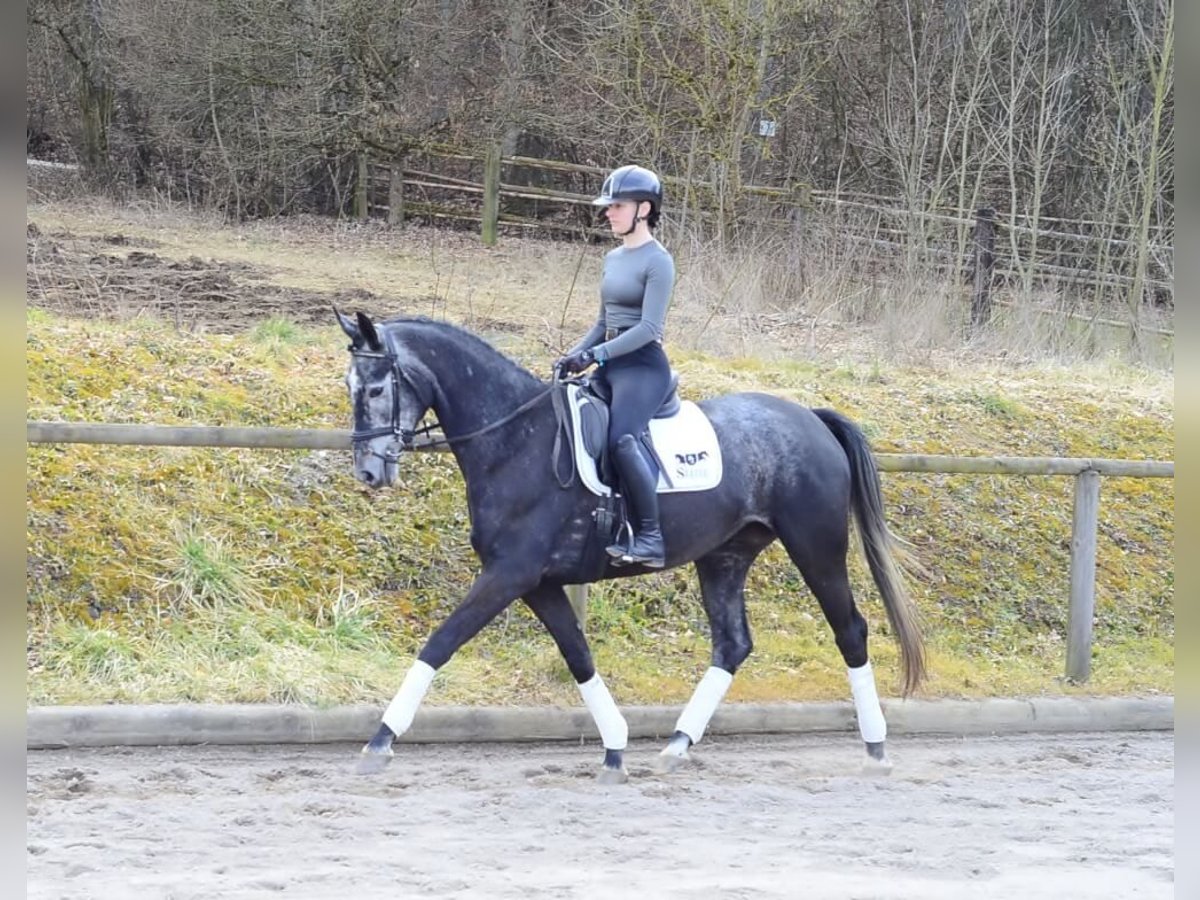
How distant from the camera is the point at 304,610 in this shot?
815 centimetres

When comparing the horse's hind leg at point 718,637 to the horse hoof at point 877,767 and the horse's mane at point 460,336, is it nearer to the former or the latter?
the horse hoof at point 877,767

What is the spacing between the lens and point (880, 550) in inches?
291

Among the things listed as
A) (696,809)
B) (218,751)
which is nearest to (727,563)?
(696,809)

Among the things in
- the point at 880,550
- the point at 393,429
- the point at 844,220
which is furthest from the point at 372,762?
the point at 844,220

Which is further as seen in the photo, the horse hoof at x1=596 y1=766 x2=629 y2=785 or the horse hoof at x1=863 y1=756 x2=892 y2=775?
the horse hoof at x1=863 y1=756 x2=892 y2=775

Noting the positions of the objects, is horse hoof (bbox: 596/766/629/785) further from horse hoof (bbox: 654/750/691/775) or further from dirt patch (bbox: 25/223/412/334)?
dirt patch (bbox: 25/223/412/334)

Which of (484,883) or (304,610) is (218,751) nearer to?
(304,610)

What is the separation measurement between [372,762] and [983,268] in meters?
12.7

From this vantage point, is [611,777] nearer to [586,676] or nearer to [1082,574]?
[586,676]

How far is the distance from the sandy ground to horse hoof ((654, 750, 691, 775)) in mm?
73

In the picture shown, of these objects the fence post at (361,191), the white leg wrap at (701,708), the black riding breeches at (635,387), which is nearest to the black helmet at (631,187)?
the black riding breeches at (635,387)

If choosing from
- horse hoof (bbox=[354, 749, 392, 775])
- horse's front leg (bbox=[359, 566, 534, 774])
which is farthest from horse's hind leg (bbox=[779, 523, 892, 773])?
horse hoof (bbox=[354, 749, 392, 775])

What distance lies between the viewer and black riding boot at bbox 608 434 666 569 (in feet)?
21.7

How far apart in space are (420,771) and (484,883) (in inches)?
65.1
